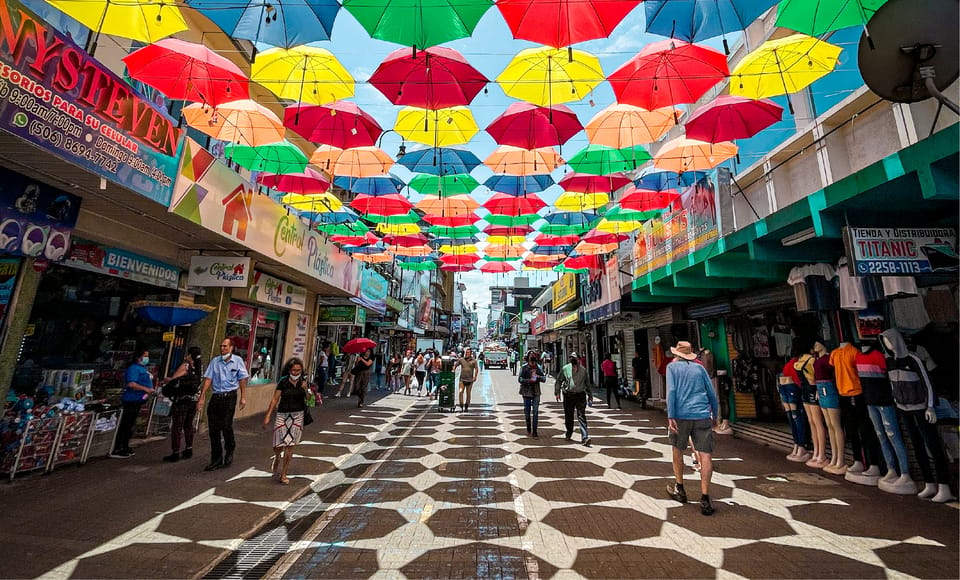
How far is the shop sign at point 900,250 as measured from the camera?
3.97 metres

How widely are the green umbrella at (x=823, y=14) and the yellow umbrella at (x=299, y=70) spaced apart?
648cm

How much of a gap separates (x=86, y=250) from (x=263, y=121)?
358 cm

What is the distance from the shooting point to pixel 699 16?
5152 mm

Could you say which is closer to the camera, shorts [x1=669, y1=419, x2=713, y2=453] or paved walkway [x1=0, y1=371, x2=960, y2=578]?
paved walkway [x1=0, y1=371, x2=960, y2=578]

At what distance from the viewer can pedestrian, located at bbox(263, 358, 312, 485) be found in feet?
16.4

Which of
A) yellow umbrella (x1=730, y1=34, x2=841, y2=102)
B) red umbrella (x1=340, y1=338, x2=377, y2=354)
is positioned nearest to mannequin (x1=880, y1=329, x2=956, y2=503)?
yellow umbrella (x1=730, y1=34, x2=841, y2=102)

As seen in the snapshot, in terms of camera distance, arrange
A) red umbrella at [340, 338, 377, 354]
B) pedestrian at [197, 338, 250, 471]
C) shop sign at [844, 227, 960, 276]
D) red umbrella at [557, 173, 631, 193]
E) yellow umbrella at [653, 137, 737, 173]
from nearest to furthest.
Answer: shop sign at [844, 227, 960, 276] < pedestrian at [197, 338, 250, 471] < yellow umbrella at [653, 137, 737, 173] < red umbrella at [557, 173, 631, 193] < red umbrella at [340, 338, 377, 354]

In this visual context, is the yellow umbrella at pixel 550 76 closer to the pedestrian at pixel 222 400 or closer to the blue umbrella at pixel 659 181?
the blue umbrella at pixel 659 181

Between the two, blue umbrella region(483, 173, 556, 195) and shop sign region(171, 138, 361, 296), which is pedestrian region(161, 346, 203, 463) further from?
blue umbrella region(483, 173, 556, 195)

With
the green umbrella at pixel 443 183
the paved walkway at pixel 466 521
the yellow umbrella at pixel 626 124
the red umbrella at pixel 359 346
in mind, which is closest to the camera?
the paved walkway at pixel 466 521

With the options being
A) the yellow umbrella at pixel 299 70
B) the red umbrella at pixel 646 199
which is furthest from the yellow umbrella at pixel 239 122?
the red umbrella at pixel 646 199

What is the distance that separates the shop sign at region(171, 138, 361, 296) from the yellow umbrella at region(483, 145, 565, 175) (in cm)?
521

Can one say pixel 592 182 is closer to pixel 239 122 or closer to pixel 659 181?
pixel 659 181

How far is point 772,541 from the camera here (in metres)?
3.42
